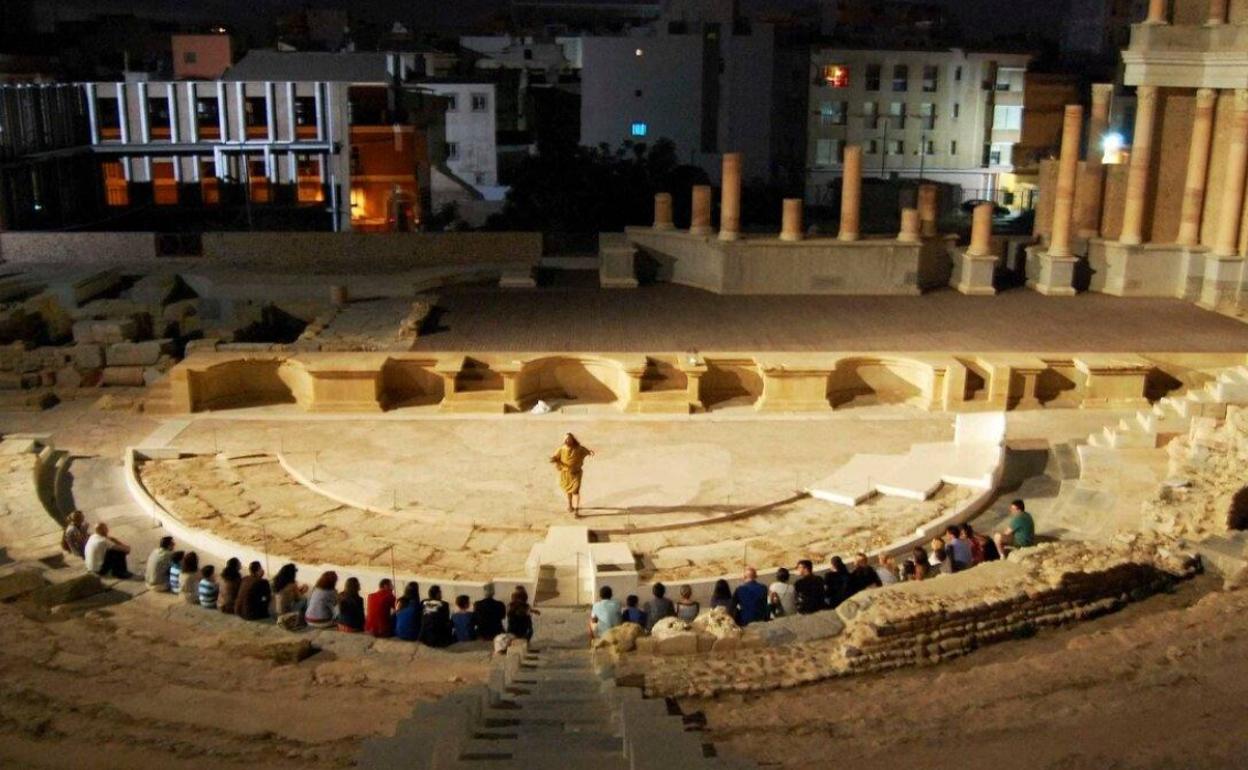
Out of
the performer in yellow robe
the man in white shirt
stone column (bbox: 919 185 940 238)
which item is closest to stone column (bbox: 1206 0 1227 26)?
stone column (bbox: 919 185 940 238)

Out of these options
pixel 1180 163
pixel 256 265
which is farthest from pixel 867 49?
pixel 256 265

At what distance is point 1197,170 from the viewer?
26078 millimetres

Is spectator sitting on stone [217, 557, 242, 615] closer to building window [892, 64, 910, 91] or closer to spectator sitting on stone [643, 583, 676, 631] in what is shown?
spectator sitting on stone [643, 583, 676, 631]

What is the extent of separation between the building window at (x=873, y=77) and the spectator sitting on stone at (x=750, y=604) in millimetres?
43096

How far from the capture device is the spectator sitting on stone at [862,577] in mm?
12073

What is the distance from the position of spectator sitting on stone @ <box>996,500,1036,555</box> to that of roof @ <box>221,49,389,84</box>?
34212 mm

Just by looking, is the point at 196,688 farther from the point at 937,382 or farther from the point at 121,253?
the point at 121,253

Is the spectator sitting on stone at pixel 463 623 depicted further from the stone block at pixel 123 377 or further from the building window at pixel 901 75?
the building window at pixel 901 75

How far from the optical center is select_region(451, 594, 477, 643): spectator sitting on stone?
1155 cm

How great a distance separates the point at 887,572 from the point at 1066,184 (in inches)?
648

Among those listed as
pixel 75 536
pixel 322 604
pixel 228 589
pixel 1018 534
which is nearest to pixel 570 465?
pixel 322 604

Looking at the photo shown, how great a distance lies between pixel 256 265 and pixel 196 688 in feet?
66.9

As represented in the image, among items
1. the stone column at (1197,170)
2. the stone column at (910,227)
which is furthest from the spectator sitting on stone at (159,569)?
the stone column at (1197,170)

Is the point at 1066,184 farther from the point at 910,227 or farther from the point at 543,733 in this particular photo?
the point at 543,733
